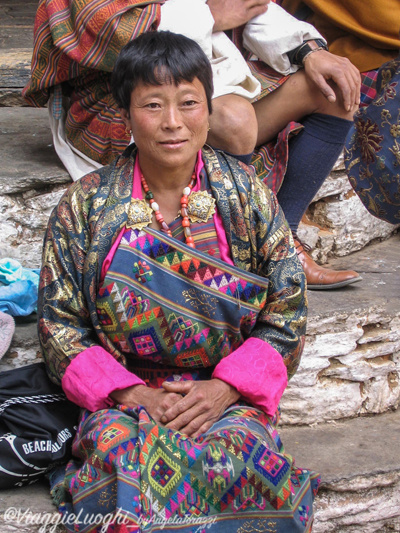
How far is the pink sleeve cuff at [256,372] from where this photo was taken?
6.82ft

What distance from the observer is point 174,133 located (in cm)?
207

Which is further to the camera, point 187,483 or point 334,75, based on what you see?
point 334,75

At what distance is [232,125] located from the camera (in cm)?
264

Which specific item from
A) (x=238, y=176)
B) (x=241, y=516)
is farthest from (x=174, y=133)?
(x=241, y=516)

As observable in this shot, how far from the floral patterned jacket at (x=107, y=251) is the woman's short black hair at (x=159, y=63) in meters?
0.25

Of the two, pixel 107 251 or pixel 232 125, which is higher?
pixel 232 125

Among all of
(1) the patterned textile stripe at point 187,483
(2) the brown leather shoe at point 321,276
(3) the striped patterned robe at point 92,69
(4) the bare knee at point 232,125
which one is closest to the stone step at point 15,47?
(3) the striped patterned robe at point 92,69

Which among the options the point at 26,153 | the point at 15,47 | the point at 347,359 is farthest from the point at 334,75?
the point at 15,47

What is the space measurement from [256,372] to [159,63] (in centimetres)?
94

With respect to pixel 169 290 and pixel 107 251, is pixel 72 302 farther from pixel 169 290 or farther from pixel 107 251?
pixel 169 290

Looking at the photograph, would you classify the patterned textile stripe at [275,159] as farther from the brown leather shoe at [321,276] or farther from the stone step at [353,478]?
the stone step at [353,478]

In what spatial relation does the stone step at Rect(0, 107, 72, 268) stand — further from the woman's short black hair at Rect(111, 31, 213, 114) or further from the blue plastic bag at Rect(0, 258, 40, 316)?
the woman's short black hair at Rect(111, 31, 213, 114)

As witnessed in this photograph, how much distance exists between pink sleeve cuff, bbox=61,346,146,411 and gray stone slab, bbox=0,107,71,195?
1.04 metres

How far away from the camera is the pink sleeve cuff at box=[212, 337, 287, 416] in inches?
81.9
